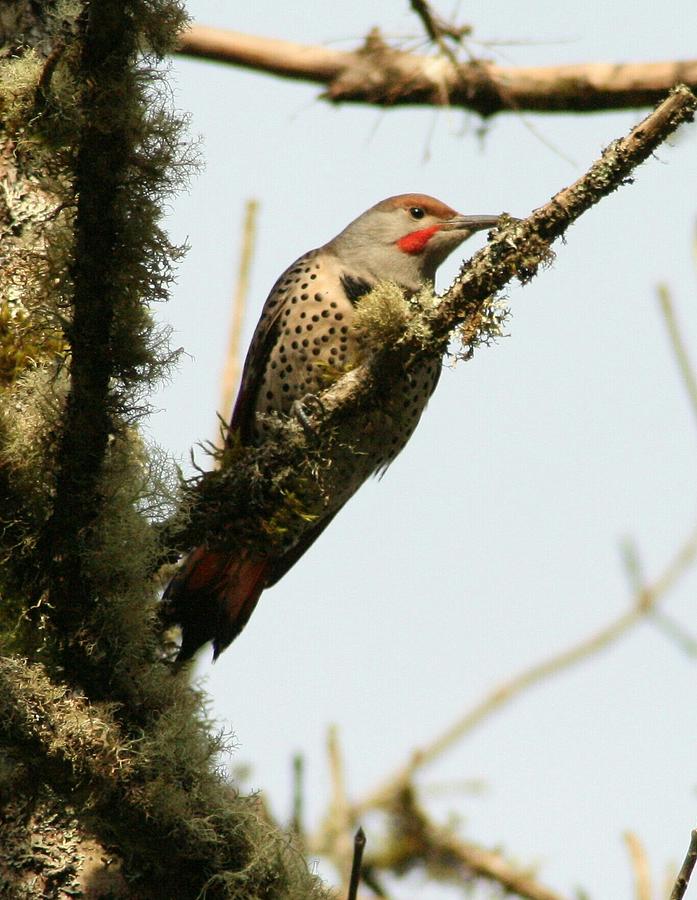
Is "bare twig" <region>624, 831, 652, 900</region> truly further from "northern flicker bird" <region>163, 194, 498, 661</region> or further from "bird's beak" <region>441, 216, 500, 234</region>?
"bird's beak" <region>441, 216, 500, 234</region>

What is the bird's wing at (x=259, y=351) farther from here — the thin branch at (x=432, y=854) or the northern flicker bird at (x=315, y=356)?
the thin branch at (x=432, y=854)

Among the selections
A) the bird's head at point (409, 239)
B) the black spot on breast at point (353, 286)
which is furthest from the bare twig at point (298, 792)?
the bird's head at point (409, 239)

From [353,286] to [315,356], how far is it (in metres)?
0.34

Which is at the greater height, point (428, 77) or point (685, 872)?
point (428, 77)

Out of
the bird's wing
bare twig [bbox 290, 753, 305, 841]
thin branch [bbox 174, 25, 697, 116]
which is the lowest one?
bare twig [bbox 290, 753, 305, 841]

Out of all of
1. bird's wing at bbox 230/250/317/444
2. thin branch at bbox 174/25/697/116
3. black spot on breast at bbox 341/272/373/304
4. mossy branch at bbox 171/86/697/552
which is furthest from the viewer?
thin branch at bbox 174/25/697/116

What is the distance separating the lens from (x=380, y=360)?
275cm

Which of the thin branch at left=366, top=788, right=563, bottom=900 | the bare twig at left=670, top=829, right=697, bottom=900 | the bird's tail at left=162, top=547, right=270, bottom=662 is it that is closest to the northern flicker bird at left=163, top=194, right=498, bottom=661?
the bird's tail at left=162, top=547, right=270, bottom=662

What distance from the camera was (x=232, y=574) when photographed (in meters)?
4.10

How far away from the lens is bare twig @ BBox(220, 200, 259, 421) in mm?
4379

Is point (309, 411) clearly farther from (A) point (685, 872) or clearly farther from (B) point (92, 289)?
(A) point (685, 872)

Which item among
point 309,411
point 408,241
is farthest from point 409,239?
point 309,411

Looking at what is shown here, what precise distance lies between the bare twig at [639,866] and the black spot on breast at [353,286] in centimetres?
214

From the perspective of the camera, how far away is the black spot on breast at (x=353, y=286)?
445 centimetres
